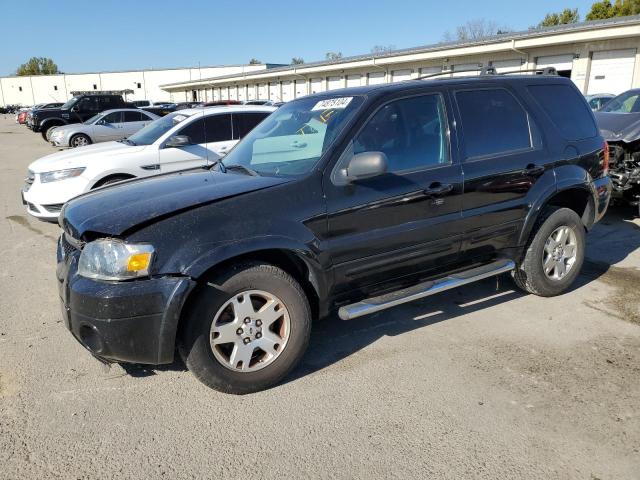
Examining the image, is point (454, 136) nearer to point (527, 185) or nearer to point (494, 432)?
point (527, 185)

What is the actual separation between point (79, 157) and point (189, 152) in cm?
154

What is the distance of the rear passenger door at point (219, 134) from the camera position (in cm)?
803

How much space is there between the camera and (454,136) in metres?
3.94

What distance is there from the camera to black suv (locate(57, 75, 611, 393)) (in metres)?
2.92

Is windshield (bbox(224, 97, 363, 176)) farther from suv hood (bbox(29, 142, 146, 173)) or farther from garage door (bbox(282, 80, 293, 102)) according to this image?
garage door (bbox(282, 80, 293, 102))

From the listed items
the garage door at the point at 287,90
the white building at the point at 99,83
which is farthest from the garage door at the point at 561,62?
the white building at the point at 99,83

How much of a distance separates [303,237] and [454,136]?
1.56 m

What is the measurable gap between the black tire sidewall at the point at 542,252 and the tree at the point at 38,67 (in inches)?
5569

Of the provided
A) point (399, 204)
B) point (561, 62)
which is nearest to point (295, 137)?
point (399, 204)

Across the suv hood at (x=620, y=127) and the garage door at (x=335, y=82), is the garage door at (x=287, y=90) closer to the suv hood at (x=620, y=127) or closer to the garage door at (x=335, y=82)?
the garage door at (x=335, y=82)

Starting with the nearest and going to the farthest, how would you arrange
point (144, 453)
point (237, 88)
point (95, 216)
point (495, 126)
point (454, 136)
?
point (144, 453) → point (95, 216) → point (454, 136) → point (495, 126) → point (237, 88)

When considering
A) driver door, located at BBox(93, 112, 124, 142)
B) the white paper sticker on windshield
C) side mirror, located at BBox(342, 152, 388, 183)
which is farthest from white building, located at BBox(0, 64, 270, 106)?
side mirror, located at BBox(342, 152, 388, 183)

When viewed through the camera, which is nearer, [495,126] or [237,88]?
[495,126]

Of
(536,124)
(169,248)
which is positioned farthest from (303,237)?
(536,124)
